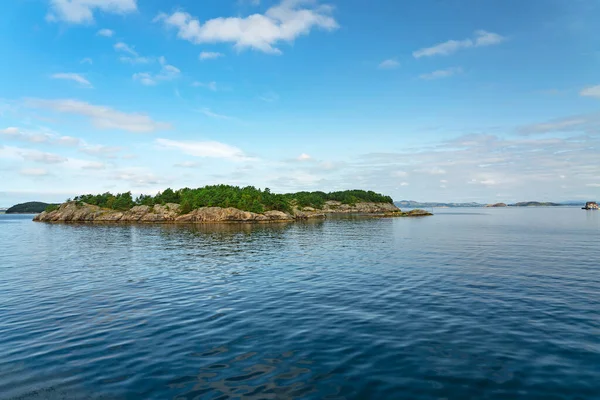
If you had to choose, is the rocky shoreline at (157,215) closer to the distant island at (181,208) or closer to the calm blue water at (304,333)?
the distant island at (181,208)

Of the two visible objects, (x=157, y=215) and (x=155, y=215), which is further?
(x=155, y=215)

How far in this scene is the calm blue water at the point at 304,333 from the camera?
510 inches

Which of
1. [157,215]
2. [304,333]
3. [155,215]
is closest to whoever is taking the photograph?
[304,333]

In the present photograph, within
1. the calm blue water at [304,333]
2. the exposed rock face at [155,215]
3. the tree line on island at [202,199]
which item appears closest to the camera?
A: the calm blue water at [304,333]

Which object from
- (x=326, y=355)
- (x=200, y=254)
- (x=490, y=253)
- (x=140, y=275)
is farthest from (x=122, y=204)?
(x=326, y=355)

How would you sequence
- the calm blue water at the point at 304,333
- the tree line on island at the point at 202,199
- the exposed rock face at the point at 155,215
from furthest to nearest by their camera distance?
1. the tree line on island at the point at 202,199
2. the exposed rock face at the point at 155,215
3. the calm blue water at the point at 304,333

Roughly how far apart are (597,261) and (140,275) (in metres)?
55.8

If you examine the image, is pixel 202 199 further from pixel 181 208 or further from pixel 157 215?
pixel 157 215

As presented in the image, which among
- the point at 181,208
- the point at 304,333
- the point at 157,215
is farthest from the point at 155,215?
the point at 304,333

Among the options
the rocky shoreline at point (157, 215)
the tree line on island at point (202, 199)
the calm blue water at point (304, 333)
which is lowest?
the calm blue water at point (304, 333)

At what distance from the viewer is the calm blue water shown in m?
13.0

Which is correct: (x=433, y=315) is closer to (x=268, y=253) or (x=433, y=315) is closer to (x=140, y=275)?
(x=140, y=275)

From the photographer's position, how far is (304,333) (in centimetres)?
1870

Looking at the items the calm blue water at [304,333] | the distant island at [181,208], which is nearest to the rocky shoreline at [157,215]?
the distant island at [181,208]
